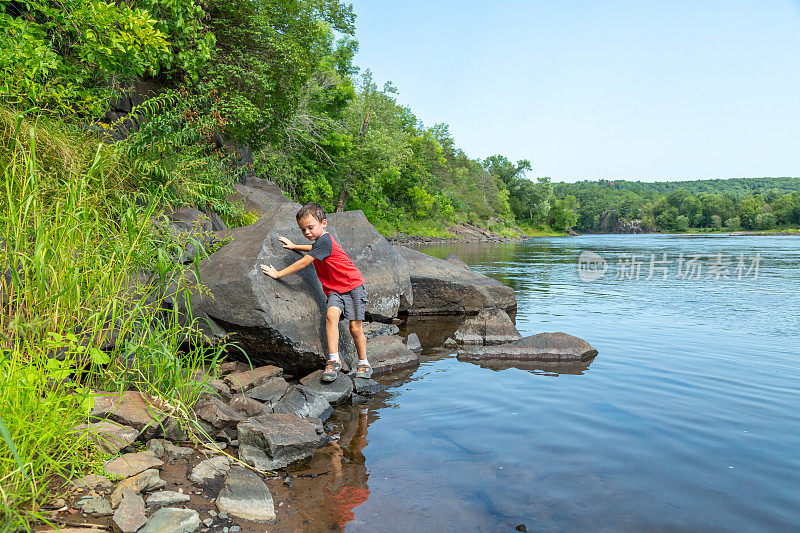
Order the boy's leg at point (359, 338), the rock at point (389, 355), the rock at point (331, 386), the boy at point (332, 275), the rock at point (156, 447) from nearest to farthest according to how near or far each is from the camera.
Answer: the rock at point (156, 447)
the rock at point (331, 386)
the boy at point (332, 275)
the boy's leg at point (359, 338)
the rock at point (389, 355)

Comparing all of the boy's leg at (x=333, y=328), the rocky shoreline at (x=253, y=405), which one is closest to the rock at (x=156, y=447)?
the rocky shoreline at (x=253, y=405)

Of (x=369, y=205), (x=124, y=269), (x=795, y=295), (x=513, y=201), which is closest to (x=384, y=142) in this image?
(x=369, y=205)

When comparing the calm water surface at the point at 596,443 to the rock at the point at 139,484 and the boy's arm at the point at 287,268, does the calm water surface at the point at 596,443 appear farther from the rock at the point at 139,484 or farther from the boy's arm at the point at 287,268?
the boy's arm at the point at 287,268

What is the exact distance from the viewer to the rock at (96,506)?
279cm

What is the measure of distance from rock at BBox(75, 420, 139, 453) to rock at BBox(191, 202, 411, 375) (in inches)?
86.7

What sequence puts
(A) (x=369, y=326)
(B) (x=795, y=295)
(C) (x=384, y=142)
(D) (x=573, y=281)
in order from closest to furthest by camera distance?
1. (A) (x=369, y=326)
2. (B) (x=795, y=295)
3. (D) (x=573, y=281)
4. (C) (x=384, y=142)

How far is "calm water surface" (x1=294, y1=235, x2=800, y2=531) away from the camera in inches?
131

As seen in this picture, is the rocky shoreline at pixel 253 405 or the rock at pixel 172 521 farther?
the rocky shoreline at pixel 253 405

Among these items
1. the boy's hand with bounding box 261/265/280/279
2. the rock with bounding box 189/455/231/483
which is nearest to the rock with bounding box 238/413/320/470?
the rock with bounding box 189/455/231/483

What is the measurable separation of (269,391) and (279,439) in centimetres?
137

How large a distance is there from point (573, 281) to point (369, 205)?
27639 mm

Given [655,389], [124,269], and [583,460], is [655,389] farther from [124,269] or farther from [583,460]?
[124,269]

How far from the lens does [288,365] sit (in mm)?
6172

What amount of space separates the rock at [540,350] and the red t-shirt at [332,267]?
2357 millimetres
